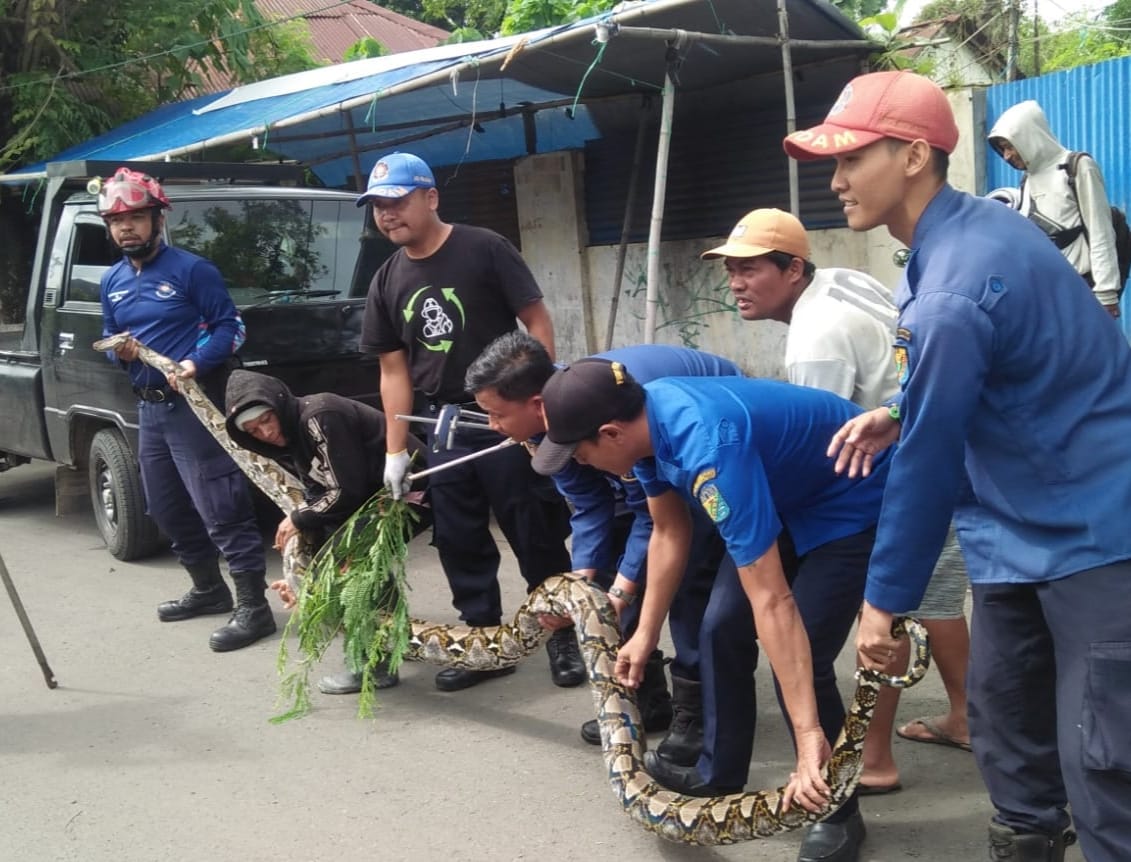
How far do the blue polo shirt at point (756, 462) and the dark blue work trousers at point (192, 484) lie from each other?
3.09 meters

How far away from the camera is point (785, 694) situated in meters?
2.90

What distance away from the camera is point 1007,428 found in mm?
2367

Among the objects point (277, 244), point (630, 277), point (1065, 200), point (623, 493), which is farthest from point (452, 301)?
point (630, 277)

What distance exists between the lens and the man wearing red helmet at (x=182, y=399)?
223 inches

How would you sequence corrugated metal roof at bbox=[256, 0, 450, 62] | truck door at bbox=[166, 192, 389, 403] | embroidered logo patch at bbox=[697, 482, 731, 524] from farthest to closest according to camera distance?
corrugated metal roof at bbox=[256, 0, 450, 62] → truck door at bbox=[166, 192, 389, 403] → embroidered logo patch at bbox=[697, 482, 731, 524]

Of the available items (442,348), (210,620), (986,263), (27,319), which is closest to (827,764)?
(986,263)

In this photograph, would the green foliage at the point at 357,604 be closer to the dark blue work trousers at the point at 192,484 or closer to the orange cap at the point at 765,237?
the dark blue work trousers at the point at 192,484

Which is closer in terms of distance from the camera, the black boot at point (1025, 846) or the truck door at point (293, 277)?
the black boot at point (1025, 846)

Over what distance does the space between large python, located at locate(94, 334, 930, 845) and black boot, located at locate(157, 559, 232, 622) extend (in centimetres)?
125

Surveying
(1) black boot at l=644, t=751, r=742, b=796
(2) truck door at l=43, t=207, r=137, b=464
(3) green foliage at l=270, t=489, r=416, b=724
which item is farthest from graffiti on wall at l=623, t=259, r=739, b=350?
(1) black boot at l=644, t=751, r=742, b=796

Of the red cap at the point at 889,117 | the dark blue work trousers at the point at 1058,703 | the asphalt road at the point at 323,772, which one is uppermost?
the red cap at the point at 889,117

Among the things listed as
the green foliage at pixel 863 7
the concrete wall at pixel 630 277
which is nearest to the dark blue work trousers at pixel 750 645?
the concrete wall at pixel 630 277

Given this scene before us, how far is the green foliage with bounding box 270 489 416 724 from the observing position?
4.41 m

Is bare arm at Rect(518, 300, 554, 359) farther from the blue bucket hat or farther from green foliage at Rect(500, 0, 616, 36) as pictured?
green foliage at Rect(500, 0, 616, 36)
